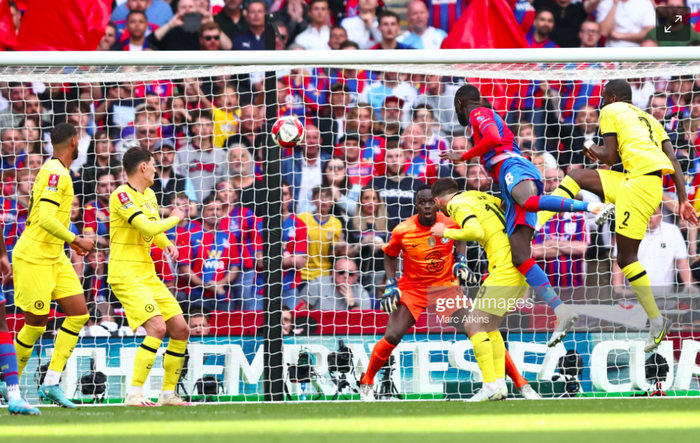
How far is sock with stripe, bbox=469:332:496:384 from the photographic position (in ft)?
19.2

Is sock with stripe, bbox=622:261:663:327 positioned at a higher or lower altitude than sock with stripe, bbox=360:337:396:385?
higher

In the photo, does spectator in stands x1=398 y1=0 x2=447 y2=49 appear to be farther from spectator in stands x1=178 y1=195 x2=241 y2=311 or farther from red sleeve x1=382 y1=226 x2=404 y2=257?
red sleeve x1=382 y1=226 x2=404 y2=257

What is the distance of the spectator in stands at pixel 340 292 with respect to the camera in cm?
736

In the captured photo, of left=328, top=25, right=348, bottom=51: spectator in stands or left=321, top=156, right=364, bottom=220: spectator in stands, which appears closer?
left=321, top=156, right=364, bottom=220: spectator in stands

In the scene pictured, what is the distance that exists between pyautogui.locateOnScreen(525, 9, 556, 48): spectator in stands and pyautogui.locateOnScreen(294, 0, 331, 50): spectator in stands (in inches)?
84.7

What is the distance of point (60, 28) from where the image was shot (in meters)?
8.41

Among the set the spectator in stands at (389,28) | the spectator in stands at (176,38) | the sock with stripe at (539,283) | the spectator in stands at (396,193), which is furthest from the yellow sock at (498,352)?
the spectator in stands at (176,38)

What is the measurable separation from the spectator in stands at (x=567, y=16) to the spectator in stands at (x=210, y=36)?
343 cm

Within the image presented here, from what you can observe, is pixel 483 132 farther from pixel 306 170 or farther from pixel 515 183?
pixel 306 170

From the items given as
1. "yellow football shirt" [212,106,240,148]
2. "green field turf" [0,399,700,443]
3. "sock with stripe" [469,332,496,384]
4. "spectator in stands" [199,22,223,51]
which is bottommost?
"green field turf" [0,399,700,443]

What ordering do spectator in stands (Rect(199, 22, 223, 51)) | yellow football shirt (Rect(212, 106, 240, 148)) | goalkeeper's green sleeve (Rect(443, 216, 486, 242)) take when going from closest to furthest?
goalkeeper's green sleeve (Rect(443, 216, 486, 242)), yellow football shirt (Rect(212, 106, 240, 148)), spectator in stands (Rect(199, 22, 223, 51))

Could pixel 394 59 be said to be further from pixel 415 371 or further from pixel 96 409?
pixel 96 409

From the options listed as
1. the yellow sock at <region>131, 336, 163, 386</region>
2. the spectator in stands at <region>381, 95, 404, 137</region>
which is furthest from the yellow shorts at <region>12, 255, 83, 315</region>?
the spectator in stands at <region>381, 95, 404, 137</region>

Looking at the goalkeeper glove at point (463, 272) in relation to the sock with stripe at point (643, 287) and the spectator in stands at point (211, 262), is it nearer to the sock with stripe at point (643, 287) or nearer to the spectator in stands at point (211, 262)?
the sock with stripe at point (643, 287)
